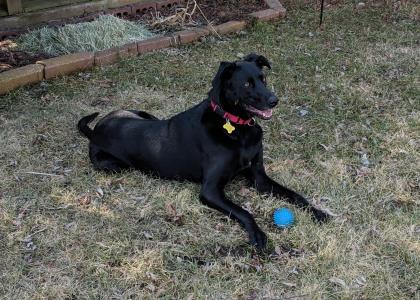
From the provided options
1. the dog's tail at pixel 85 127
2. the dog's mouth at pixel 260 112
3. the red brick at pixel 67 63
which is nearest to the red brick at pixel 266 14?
the red brick at pixel 67 63

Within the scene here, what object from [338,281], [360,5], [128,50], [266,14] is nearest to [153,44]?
[128,50]

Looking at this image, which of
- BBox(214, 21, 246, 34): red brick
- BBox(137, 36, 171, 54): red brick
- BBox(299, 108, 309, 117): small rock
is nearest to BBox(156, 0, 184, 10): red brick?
BBox(214, 21, 246, 34): red brick

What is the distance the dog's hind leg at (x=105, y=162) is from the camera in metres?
4.23

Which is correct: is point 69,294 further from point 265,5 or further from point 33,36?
point 265,5

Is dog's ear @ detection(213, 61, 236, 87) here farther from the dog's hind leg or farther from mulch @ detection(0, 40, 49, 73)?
mulch @ detection(0, 40, 49, 73)

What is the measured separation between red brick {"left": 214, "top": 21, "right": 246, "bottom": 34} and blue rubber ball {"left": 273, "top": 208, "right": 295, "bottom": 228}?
4.19 m

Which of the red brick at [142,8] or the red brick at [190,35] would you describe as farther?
the red brick at [142,8]

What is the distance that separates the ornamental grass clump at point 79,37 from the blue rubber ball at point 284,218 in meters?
3.91

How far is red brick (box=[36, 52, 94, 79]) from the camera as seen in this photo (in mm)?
5988

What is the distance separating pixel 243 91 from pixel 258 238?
3.33 ft

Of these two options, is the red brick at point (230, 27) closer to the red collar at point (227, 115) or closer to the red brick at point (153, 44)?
the red brick at point (153, 44)

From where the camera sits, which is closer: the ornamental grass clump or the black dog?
the black dog

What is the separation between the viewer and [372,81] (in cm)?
588

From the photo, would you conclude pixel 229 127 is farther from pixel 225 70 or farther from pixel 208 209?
pixel 208 209
